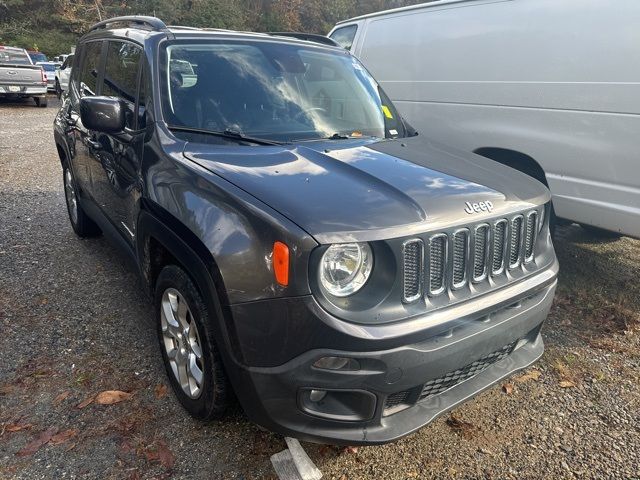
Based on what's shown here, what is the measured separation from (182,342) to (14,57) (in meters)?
17.9

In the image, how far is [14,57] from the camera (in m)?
16.5

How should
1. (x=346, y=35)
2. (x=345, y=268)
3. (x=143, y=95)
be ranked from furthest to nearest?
1. (x=346, y=35)
2. (x=143, y=95)
3. (x=345, y=268)

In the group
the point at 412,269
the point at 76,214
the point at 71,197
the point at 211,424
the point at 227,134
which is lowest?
the point at 211,424

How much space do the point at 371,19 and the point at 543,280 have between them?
4.50m

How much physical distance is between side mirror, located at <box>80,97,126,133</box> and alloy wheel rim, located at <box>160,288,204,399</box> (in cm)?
103

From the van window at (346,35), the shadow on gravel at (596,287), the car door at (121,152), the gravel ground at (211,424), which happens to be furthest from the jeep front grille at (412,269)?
the van window at (346,35)

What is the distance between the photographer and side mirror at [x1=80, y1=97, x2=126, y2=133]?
9.29ft

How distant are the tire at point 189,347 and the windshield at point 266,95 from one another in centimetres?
94

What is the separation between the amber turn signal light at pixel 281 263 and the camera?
186 centimetres

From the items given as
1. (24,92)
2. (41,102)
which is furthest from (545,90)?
(41,102)

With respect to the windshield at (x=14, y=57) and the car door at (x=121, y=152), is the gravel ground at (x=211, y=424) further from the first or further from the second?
the windshield at (x=14, y=57)

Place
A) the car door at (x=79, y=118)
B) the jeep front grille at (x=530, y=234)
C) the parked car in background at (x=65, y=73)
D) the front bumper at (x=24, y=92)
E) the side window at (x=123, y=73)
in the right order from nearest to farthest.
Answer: the jeep front grille at (x=530, y=234)
the side window at (x=123, y=73)
the car door at (x=79, y=118)
the parked car in background at (x=65, y=73)
the front bumper at (x=24, y=92)

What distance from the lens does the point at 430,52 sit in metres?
5.09

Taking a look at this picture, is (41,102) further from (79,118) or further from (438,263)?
(438,263)
